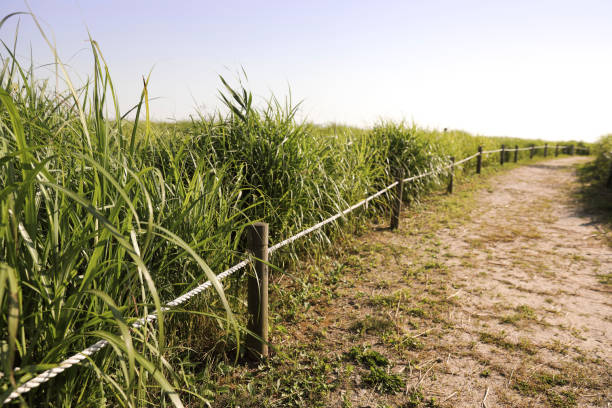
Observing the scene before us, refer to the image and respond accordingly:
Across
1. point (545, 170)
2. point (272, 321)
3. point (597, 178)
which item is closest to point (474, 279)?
point (272, 321)

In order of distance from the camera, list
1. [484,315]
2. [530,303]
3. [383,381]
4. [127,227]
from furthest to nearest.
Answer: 1. [530,303]
2. [484,315]
3. [383,381]
4. [127,227]

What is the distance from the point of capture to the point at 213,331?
2.61 metres

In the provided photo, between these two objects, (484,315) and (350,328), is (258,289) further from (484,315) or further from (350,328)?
(484,315)

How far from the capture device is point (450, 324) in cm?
315

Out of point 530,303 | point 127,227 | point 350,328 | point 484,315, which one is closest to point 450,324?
point 484,315

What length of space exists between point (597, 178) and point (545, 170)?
3.46m

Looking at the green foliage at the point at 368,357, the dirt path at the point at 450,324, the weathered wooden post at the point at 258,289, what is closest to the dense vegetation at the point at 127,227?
the weathered wooden post at the point at 258,289

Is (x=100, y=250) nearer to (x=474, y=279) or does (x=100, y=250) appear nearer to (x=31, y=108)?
(x=31, y=108)

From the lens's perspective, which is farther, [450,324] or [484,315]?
[484,315]

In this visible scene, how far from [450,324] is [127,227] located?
268cm

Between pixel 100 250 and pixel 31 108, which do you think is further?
pixel 31 108

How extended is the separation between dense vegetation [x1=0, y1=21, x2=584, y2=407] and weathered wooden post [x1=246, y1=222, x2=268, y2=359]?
171 millimetres

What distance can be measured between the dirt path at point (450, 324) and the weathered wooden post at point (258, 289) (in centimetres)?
19

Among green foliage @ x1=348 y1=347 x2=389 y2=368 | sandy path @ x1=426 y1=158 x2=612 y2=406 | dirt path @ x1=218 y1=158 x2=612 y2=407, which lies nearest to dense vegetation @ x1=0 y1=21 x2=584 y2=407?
dirt path @ x1=218 y1=158 x2=612 y2=407
